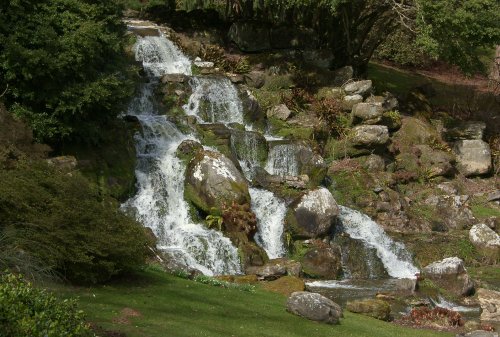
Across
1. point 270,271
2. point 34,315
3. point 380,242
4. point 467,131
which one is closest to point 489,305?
point 270,271

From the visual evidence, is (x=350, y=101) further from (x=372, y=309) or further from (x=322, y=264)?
(x=372, y=309)

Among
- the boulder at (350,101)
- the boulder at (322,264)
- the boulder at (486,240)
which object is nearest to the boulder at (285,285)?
the boulder at (322,264)

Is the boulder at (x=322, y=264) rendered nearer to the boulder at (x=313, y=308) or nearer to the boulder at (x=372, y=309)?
the boulder at (x=372, y=309)

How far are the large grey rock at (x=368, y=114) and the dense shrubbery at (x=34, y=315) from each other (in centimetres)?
2448

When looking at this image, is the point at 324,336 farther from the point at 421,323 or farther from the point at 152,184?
the point at 152,184

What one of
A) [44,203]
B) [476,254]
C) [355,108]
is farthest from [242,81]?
[44,203]

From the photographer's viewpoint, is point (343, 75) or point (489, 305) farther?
point (343, 75)

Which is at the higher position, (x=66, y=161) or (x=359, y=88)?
(x=359, y=88)

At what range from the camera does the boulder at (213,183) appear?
887 inches

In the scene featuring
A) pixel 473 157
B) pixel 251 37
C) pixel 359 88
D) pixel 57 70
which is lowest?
pixel 473 157

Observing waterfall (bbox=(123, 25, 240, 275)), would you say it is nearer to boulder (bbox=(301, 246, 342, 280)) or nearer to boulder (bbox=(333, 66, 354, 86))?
boulder (bbox=(301, 246, 342, 280))

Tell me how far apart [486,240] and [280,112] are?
423 inches

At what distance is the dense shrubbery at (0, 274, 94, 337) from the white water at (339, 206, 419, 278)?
16900 millimetres

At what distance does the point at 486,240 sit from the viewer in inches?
975
